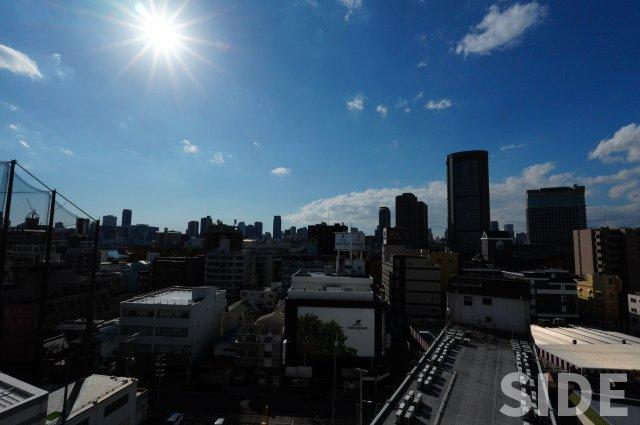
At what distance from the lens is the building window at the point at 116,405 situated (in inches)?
1096

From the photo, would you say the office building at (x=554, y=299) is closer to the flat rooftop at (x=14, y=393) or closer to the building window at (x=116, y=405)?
the building window at (x=116, y=405)

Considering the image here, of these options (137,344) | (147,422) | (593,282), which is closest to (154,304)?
(137,344)

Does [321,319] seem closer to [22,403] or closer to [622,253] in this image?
[22,403]

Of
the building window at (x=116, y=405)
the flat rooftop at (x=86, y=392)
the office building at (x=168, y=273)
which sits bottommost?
the building window at (x=116, y=405)

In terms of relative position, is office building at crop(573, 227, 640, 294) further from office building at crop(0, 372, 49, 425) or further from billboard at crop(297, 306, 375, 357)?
office building at crop(0, 372, 49, 425)

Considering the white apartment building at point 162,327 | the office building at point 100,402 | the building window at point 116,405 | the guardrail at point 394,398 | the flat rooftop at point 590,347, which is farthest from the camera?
the white apartment building at point 162,327

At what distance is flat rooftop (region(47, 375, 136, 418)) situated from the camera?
2545cm

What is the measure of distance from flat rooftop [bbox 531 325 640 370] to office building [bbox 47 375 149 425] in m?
49.2

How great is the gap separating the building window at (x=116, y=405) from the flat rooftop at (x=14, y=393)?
10.1 metres

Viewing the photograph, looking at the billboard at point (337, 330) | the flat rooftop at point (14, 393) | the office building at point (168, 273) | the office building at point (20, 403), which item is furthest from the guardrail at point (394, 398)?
the office building at point (168, 273)

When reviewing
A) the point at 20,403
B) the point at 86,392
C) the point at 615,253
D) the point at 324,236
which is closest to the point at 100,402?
the point at 86,392

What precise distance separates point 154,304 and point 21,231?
18.1m

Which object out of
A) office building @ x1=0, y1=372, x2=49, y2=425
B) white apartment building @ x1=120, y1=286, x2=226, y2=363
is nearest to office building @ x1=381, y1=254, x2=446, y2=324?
white apartment building @ x1=120, y1=286, x2=226, y2=363

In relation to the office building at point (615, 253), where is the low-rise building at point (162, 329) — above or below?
below
